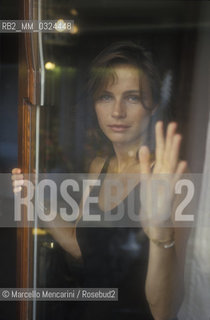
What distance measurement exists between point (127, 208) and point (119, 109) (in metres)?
0.37

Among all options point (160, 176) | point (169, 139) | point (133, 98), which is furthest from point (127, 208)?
point (133, 98)

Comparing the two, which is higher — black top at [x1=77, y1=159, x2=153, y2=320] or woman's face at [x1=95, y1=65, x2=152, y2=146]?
woman's face at [x1=95, y1=65, x2=152, y2=146]

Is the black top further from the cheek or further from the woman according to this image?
the cheek

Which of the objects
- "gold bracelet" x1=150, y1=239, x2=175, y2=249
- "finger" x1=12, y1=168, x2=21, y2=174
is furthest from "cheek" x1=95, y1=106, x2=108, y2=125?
"gold bracelet" x1=150, y1=239, x2=175, y2=249

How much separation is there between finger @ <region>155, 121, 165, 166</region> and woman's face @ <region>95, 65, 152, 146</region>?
5cm

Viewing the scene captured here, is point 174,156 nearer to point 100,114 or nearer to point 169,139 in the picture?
point 169,139

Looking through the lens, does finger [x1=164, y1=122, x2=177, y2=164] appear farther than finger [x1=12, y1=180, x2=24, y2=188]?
No

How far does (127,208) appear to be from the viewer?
133 centimetres

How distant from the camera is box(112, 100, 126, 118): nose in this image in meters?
1.29

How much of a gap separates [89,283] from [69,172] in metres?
0.45

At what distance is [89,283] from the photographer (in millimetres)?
1407

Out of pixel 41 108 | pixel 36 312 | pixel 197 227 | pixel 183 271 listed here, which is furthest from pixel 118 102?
pixel 36 312

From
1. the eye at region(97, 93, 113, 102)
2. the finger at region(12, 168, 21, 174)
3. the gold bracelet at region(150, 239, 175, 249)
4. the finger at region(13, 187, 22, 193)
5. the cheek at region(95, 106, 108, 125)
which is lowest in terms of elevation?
the gold bracelet at region(150, 239, 175, 249)

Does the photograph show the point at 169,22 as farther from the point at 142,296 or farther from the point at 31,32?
the point at 142,296
